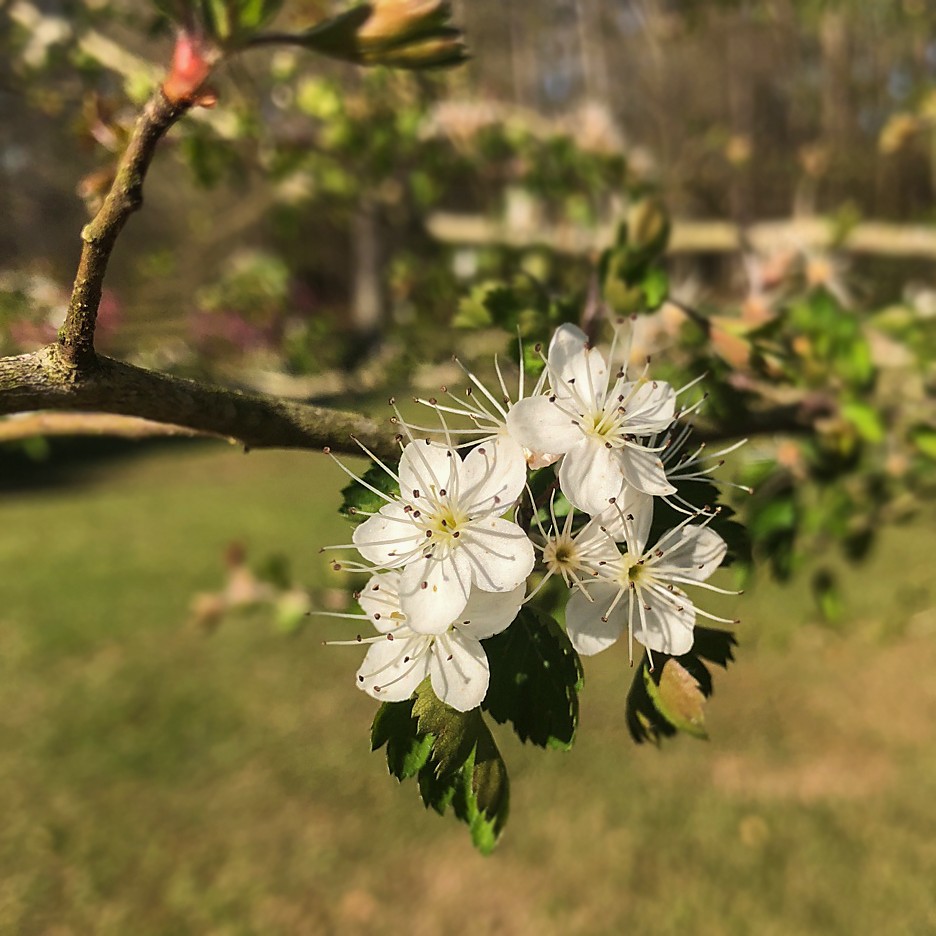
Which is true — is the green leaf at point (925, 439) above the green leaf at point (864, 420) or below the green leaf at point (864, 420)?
below

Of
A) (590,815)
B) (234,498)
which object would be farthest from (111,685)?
(234,498)

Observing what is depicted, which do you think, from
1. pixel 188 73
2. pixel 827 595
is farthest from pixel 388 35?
pixel 827 595

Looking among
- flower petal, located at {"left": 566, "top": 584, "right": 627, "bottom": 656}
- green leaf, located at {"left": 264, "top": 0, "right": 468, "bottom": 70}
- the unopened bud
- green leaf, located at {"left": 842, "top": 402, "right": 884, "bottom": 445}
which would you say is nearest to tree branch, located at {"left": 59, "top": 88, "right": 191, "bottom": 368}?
the unopened bud

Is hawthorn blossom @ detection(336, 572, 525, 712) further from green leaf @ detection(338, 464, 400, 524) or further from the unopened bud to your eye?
the unopened bud

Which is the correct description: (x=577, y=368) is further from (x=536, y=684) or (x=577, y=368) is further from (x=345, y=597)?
(x=345, y=597)

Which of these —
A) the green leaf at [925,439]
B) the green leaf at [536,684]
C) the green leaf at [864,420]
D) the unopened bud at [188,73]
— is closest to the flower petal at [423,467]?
the green leaf at [536,684]

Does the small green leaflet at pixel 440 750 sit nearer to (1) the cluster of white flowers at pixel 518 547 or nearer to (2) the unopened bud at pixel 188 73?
(1) the cluster of white flowers at pixel 518 547
